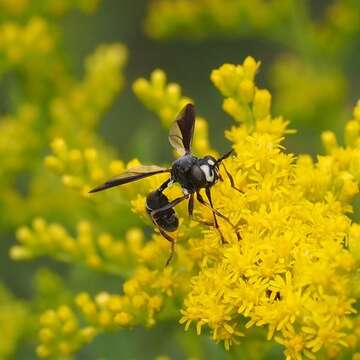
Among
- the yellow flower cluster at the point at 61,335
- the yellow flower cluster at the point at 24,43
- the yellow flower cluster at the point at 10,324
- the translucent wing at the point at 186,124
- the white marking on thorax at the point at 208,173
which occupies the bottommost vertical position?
the yellow flower cluster at the point at 61,335

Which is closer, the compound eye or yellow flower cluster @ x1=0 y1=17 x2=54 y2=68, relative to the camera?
the compound eye

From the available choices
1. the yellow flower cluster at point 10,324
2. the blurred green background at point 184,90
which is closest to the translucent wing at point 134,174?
the blurred green background at point 184,90

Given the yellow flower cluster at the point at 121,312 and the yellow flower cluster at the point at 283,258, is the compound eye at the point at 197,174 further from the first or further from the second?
the yellow flower cluster at the point at 121,312

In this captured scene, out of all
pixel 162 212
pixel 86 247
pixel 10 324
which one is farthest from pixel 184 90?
pixel 162 212

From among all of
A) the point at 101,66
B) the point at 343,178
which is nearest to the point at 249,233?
the point at 343,178

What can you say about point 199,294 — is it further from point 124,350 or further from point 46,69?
point 46,69

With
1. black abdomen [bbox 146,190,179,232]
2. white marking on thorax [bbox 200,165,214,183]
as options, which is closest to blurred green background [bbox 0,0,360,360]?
black abdomen [bbox 146,190,179,232]

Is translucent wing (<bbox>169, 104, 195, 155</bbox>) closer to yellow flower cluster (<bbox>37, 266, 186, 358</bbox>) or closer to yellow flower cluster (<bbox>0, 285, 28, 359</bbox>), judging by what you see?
yellow flower cluster (<bbox>37, 266, 186, 358</bbox>)
